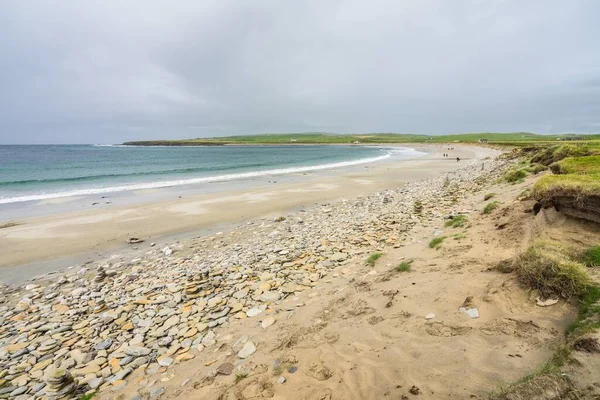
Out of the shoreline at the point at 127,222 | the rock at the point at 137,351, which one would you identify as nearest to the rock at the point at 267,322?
the rock at the point at 137,351

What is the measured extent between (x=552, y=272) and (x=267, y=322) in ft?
17.5

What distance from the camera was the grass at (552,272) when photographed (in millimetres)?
4238

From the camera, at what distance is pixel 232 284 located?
8.37 meters

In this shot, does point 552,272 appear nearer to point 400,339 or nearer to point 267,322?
point 400,339

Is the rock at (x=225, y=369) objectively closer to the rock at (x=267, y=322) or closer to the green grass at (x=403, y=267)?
the rock at (x=267, y=322)

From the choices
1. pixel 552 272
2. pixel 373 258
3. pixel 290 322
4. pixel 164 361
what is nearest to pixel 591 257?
pixel 552 272

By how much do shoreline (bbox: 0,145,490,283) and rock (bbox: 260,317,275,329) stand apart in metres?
8.97

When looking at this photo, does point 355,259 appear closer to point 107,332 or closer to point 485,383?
point 485,383

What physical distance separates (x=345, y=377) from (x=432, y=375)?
119 cm

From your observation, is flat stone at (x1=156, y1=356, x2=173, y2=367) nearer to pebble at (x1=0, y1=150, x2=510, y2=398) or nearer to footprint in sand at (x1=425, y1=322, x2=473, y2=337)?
pebble at (x1=0, y1=150, x2=510, y2=398)

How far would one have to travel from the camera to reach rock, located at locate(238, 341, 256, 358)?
529 centimetres

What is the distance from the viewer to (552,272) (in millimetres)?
4543

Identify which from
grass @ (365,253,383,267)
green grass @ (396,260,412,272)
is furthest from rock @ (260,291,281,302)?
green grass @ (396,260,412,272)

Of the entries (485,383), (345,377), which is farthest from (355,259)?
(485,383)
